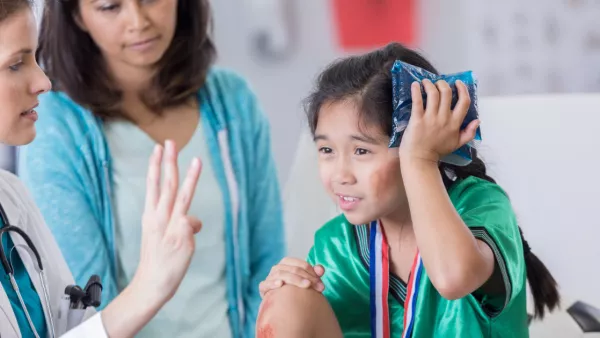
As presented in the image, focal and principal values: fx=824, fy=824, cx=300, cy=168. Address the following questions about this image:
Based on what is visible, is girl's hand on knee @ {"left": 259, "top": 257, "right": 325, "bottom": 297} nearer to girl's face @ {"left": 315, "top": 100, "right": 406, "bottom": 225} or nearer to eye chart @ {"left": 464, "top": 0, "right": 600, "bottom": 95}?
girl's face @ {"left": 315, "top": 100, "right": 406, "bottom": 225}

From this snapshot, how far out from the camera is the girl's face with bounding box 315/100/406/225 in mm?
1238

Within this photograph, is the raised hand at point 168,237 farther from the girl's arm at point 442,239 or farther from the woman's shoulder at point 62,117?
the woman's shoulder at point 62,117

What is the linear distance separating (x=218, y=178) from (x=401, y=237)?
58 centimetres

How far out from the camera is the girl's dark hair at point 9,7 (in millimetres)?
1159

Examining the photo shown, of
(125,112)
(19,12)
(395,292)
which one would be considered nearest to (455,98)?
(395,292)

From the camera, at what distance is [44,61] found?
181cm

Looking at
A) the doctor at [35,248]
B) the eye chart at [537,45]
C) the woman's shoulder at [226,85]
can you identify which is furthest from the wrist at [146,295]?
the eye chart at [537,45]

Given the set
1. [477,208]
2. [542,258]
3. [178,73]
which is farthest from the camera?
[178,73]

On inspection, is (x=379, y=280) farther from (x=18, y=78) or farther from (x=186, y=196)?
(x=18, y=78)

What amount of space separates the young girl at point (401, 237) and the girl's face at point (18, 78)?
1.43 ft

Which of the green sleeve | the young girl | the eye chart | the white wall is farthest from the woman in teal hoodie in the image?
the eye chart

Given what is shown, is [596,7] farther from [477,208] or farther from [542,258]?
[477,208]

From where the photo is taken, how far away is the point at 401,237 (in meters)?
1.37

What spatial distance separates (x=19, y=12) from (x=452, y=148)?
646 mm
